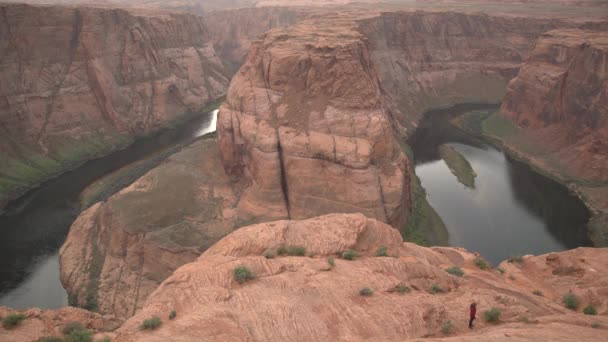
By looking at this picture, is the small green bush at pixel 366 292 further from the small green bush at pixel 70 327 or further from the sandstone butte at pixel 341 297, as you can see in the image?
the small green bush at pixel 70 327

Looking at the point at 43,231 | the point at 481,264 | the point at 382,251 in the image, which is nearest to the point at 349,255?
the point at 382,251

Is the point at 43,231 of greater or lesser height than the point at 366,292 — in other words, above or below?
below

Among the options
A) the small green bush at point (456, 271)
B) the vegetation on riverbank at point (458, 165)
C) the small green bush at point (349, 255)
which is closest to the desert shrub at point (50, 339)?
the small green bush at point (349, 255)

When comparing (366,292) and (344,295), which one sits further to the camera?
(366,292)

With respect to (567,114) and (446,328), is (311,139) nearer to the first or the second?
(446,328)

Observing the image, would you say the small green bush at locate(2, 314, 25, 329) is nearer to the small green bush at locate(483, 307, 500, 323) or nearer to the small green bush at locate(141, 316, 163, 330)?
the small green bush at locate(141, 316, 163, 330)

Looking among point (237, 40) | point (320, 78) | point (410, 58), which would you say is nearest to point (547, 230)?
point (320, 78)
